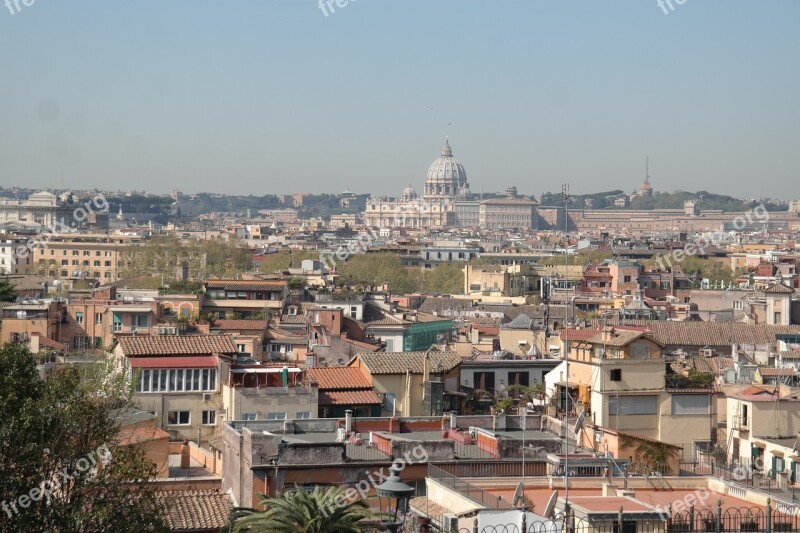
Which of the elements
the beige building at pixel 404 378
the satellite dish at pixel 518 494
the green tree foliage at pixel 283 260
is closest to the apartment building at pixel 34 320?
the beige building at pixel 404 378

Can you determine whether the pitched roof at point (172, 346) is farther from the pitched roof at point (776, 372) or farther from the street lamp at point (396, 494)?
the street lamp at point (396, 494)

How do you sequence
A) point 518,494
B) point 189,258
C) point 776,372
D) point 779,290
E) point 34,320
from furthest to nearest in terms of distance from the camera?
point 189,258
point 779,290
point 34,320
point 776,372
point 518,494

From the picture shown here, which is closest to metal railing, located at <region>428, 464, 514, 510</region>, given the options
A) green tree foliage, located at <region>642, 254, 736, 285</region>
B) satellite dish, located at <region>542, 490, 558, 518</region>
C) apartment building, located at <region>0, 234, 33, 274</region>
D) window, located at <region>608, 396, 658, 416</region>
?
satellite dish, located at <region>542, 490, 558, 518</region>

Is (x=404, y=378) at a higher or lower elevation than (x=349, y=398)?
higher

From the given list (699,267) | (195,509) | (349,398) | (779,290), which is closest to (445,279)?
(699,267)

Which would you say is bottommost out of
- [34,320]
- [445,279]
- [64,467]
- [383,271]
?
[445,279]

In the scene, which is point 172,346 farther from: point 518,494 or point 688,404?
point 518,494
